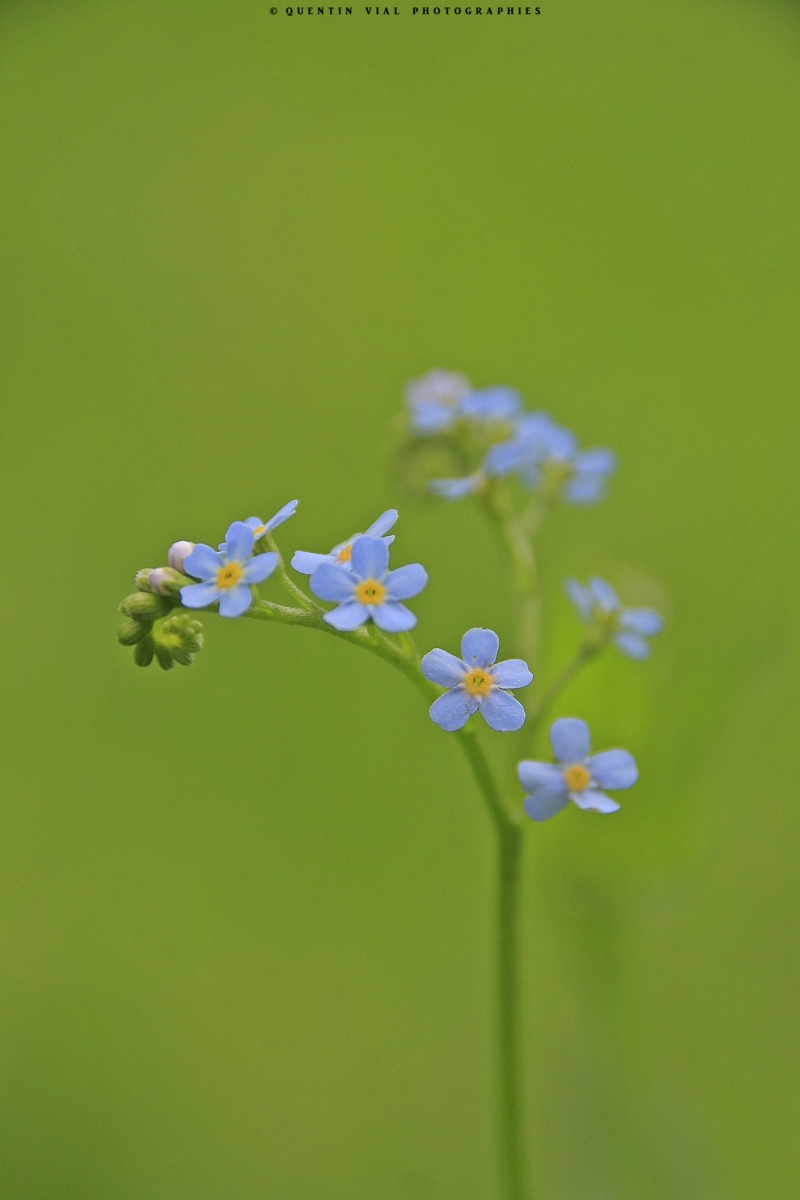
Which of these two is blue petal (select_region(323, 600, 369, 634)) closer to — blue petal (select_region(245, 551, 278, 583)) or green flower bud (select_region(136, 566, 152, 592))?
blue petal (select_region(245, 551, 278, 583))

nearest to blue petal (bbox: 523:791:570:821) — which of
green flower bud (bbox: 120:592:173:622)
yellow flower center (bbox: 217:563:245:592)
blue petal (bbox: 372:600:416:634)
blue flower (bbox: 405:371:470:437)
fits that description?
blue petal (bbox: 372:600:416:634)

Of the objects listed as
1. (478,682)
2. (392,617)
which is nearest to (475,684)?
(478,682)

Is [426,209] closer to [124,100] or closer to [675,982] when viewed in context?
[124,100]

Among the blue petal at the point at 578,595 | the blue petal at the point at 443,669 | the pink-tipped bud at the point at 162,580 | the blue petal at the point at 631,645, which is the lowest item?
the blue petal at the point at 443,669

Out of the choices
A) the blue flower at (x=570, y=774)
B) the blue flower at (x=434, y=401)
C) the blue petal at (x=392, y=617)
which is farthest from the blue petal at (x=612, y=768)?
the blue flower at (x=434, y=401)

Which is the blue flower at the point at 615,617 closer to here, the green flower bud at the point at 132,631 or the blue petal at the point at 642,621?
the blue petal at the point at 642,621

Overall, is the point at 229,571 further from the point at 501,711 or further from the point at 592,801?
the point at 592,801
